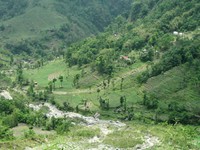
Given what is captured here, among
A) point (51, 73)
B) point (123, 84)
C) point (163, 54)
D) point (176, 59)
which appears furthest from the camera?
point (51, 73)

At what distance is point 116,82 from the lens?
4715 inches

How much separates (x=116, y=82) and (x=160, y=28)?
34.7 m

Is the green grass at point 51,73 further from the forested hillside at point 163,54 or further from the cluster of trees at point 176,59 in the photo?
the cluster of trees at point 176,59

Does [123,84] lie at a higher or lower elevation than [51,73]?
lower

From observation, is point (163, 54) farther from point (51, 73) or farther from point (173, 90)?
point (51, 73)

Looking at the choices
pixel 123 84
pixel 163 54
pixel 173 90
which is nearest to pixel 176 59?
pixel 163 54

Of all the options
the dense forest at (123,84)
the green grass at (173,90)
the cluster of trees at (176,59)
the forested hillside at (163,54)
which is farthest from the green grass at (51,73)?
the green grass at (173,90)

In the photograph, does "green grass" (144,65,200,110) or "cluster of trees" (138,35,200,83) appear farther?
"cluster of trees" (138,35,200,83)

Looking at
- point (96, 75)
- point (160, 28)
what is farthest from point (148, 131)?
point (160, 28)

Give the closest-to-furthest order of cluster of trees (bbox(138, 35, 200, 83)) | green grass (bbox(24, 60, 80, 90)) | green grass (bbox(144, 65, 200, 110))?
green grass (bbox(144, 65, 200, 110))
cluster of trees (bbox(138, 35, 200, 83))
green grass (bbox(24, 60, 80, 90))

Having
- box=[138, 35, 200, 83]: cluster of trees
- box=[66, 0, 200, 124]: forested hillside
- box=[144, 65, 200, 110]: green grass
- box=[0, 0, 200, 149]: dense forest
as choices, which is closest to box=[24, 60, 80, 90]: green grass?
box=[0, 0, 200, 149]: dense forest

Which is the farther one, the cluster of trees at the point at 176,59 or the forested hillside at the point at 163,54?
the cluster of trees at the point at 176,59

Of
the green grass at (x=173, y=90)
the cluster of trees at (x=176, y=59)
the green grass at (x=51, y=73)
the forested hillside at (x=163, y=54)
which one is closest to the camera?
the green grass at (x=173, y=90)

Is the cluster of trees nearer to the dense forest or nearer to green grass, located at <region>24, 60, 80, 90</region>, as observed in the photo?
the dense forest
